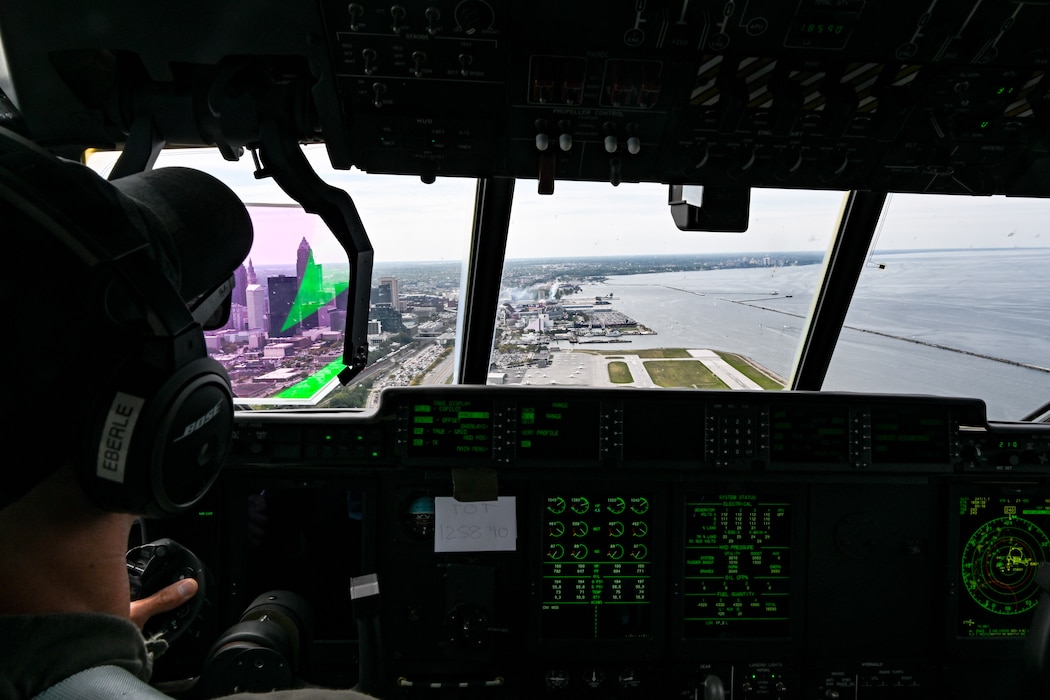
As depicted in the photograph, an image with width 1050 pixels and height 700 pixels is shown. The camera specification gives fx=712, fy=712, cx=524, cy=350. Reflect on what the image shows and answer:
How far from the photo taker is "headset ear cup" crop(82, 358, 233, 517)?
0.59 m

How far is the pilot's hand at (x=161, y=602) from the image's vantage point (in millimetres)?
952

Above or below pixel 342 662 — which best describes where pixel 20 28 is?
above

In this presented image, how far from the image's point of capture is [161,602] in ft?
3.15

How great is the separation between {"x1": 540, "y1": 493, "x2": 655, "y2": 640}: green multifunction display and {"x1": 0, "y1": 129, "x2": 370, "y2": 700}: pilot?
5.42 ft

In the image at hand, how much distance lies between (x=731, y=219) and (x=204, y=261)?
1.52 metres

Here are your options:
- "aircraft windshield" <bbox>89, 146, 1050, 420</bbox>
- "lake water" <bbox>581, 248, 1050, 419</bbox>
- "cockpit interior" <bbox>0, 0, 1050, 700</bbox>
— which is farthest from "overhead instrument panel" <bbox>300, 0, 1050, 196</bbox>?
"lake water" <bbox>581, 248, 1050, 419</bbox>

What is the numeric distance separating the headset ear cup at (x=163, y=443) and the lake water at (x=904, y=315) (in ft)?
7.05

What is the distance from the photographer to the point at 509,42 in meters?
1.47

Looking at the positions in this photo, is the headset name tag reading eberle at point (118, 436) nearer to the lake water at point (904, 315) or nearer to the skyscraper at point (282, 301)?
the skyscraper at point (282, 301)

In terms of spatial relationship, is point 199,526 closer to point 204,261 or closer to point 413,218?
point 413,218

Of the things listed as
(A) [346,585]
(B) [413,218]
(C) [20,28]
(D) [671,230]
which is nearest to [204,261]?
(C) [20,28]

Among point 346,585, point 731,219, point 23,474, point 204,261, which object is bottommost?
point 346,585

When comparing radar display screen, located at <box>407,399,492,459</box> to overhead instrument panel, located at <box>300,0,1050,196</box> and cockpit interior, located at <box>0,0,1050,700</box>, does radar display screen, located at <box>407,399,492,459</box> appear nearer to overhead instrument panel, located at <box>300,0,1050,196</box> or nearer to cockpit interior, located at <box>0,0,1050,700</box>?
cockpit interior, located at <box>0,0,1050,700</box>

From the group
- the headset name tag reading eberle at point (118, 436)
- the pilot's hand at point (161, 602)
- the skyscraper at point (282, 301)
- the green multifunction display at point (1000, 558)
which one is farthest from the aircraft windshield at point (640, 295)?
the headset name tag reading eberle at point (118, 436)
